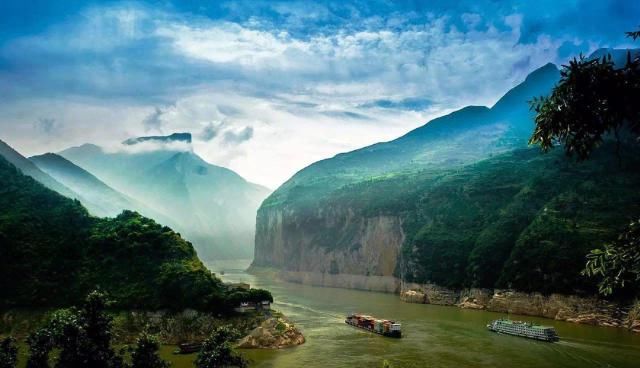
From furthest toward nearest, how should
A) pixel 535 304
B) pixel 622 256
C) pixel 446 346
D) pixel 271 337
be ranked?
pixel 535 304 < pixel 446 346 < pixel 271 337 < pixel 622 256

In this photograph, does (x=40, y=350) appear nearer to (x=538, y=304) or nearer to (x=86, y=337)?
(x=86, y=337)

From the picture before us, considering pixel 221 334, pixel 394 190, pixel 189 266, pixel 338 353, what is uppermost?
pixel 394 190

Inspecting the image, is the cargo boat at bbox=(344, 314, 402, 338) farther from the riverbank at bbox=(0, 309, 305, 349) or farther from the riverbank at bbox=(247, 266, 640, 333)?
the riverbank at bbox=(247, 266, 640, 333)

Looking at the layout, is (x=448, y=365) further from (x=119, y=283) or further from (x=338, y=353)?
(x=119, y=283)

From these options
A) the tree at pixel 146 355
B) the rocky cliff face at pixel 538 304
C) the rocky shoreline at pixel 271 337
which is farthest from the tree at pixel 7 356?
the rocky cliff face at pixel 538 304

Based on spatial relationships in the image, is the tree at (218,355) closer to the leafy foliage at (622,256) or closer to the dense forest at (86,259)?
the dense forest at (86,259)

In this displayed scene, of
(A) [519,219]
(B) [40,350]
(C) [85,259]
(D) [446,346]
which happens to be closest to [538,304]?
(A) [519,219]

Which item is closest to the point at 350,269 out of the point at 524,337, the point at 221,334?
the point at 524,337

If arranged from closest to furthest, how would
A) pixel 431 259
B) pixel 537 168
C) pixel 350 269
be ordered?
pixel 431 259
pixel 537 168
pixel 350 269
